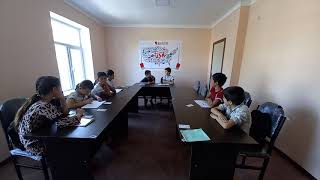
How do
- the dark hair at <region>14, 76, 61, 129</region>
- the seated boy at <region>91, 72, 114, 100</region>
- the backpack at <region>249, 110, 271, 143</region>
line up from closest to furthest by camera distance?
the dark hair at <region>14, 76, 61, 129</region> < the backpack at <region>249, 110, 271, 143</region> < the seated boy at <region>91, 72, 114, 100</region>

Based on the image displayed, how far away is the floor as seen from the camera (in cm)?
189

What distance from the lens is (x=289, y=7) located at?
2.25 metres

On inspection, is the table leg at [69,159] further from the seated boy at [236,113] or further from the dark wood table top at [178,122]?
the seated boy at [236,113]

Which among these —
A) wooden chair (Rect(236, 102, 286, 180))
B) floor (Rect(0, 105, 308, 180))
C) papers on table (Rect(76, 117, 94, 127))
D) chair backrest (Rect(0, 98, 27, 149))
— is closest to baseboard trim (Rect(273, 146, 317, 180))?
floor (Rect(0, 105, 308, 180))

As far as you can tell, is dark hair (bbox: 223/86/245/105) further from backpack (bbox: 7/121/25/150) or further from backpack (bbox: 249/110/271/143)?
backpack (bbox: 7/121/25/150)

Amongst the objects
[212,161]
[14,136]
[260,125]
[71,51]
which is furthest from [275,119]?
[71,51]

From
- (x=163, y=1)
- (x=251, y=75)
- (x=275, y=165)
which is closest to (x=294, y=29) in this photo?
(x=251, y=75)

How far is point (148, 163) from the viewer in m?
2.12

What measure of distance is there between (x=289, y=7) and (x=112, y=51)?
16.2 ft

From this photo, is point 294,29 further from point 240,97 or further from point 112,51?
point 112,51

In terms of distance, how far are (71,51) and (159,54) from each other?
2813 mm

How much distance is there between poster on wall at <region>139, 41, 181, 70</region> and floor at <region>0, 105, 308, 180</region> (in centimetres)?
321

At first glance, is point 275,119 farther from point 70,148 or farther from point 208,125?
point 70,148

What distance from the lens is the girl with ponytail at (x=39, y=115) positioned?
1370 mm
